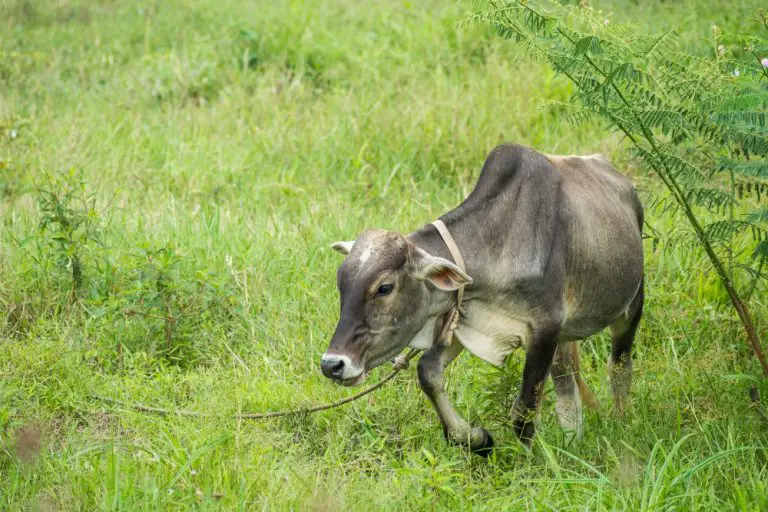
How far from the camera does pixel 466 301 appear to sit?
14.4ft

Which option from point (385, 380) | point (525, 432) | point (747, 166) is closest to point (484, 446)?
point (525, 432)

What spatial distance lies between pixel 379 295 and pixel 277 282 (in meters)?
1.76

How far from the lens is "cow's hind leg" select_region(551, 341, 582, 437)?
471 cm

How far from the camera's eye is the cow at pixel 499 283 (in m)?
4.08

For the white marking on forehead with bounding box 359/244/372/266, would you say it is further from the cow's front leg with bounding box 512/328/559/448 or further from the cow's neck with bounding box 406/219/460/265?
the cow's front leg with bounding box 512/328/559/448

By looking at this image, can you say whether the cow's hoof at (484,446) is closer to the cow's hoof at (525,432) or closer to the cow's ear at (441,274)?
the cow's hoof at (525,432)

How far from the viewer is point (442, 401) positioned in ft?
14.0

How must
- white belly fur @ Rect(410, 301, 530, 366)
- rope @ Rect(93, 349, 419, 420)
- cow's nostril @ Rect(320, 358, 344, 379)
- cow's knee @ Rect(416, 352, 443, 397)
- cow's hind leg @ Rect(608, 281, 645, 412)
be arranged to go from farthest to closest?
cow's hind leg @ Rect(608, 281, 645, 412)
rope @ Rect(93, 349, 419, 420)
white belly fur @ Rect(410, 301, 530, 366)
cow's knee @ Rect(416, 352, 443, 397)
cow's nostril @ Rect(320, 358, 344, 379)

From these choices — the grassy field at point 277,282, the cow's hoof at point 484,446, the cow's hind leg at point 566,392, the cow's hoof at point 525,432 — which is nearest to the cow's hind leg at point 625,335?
the grassy field at point 277,282

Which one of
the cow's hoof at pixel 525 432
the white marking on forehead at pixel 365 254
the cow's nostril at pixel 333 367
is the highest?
the white marking on forehead at pixel 365 254

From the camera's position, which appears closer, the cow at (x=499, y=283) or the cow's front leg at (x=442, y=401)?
the cow at (x=499, y=283)

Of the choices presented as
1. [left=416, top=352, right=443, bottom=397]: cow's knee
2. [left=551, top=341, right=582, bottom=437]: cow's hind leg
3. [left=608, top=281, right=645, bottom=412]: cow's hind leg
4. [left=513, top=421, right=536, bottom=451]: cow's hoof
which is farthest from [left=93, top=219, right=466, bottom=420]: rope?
[left=608, top=281, right=645, bottom=412]: cow's hind leg

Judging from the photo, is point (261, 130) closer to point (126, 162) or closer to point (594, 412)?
point (126, 162)

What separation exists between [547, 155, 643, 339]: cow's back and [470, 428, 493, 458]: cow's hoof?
24.1 inches
